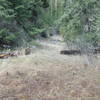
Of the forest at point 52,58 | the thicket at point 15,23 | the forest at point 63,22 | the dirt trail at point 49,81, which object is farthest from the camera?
the thicket at point 15,23

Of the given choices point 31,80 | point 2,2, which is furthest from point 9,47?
point 31,80

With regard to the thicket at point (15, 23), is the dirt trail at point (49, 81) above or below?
below

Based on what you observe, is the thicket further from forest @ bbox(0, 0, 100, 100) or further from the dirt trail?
the dirt trail

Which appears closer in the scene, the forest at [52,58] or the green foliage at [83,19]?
the forest at [52,58]

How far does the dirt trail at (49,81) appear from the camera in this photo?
391cm

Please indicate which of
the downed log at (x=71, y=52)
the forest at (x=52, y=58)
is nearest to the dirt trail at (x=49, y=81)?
the forest at (x=52, y=58)

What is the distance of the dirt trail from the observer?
391 centimetres

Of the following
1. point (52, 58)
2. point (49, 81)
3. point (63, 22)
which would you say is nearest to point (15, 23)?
point (63, 22)

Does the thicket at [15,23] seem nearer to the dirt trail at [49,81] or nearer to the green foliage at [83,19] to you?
the green foliage at [83,19]

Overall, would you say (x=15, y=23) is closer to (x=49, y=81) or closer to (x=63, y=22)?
(x=63, y=22)

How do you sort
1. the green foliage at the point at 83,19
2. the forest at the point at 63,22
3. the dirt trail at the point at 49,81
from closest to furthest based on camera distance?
the dirt trail at the point at 49,81 → the green foliage at the point at 83,19 → the forest at the point at 63,22

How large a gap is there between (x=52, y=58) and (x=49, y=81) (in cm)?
275

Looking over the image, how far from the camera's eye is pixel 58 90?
4191 mm

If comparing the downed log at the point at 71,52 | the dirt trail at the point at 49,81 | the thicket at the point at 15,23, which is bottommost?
the downed log at the point at 71,52
